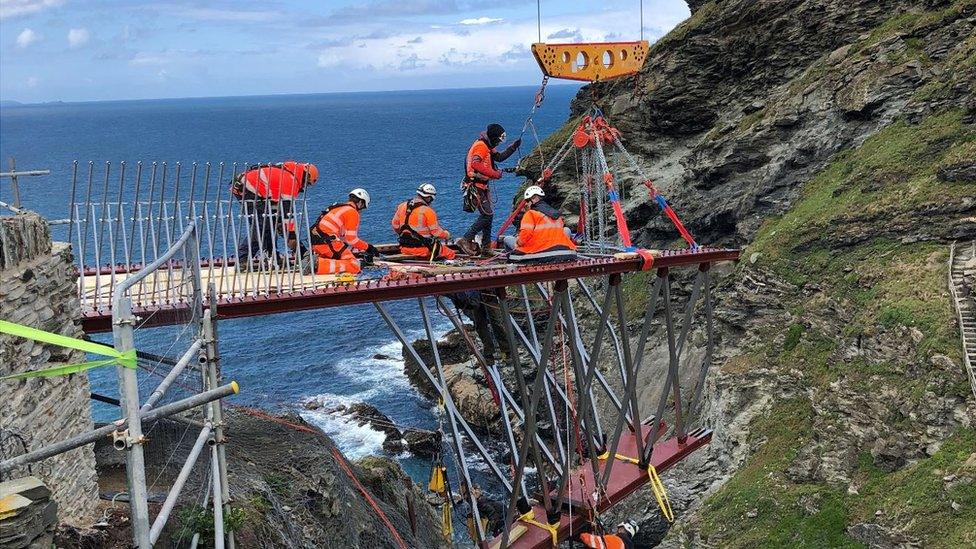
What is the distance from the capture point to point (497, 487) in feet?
134

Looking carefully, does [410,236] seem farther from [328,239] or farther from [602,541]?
Answer: [602,541]

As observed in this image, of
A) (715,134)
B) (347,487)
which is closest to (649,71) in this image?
(715,134)

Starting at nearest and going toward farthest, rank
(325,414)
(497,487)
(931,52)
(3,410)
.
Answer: (3,410), (931,52), (497,487), (325,414)

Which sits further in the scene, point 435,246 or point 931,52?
point 931,52

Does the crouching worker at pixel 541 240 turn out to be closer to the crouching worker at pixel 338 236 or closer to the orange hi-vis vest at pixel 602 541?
the crouching worker at pixel 338 236

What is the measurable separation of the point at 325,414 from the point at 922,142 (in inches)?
1319

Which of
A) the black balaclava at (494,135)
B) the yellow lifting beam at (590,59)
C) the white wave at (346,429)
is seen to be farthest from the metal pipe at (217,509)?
the white wave at (346,429)

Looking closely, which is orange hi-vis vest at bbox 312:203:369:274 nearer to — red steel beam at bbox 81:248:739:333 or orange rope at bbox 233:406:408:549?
red steel beam at bbox 81:248:739:333

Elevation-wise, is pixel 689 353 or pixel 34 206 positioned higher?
pixel 34 206

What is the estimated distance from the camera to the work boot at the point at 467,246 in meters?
21.3

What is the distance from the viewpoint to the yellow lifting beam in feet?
83.2

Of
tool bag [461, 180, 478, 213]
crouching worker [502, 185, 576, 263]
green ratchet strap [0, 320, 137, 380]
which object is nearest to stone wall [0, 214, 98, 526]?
green ratchet strap [0, 320, 137, 380]

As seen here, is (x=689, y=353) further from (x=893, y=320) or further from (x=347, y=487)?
(x=347, y=487)

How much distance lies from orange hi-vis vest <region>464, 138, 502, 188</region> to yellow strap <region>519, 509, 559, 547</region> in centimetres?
850
